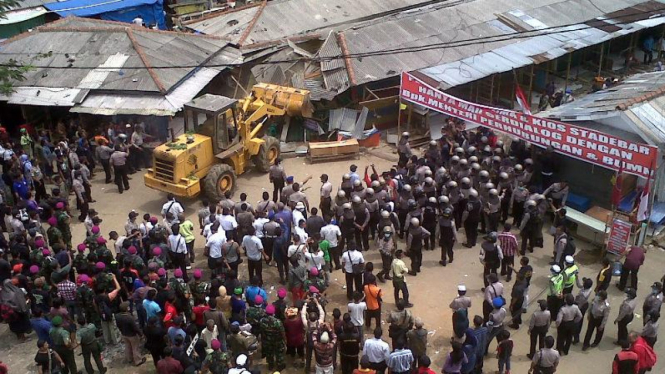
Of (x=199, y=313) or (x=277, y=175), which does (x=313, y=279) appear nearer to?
(x=199, y=313)

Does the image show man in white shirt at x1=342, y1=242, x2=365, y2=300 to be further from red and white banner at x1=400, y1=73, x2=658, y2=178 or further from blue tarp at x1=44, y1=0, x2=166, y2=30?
blue tarp at x1=44, y1=0, x2=166, y2=30

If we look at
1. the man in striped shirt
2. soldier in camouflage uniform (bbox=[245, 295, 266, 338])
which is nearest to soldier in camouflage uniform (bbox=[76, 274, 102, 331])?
soldier in camouflage uniform (bbox=[245, 295, 266, 338])

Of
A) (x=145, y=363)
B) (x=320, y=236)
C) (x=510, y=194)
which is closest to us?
(x=145, y=363)

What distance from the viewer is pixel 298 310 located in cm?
1063

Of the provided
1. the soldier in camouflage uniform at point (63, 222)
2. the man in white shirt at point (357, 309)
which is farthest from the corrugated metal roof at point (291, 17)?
the man in white shirt at point (357, 309)

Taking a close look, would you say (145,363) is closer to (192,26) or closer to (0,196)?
(0,196)

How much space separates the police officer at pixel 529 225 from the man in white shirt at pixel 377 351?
5.54m

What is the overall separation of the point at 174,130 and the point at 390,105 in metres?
6.70

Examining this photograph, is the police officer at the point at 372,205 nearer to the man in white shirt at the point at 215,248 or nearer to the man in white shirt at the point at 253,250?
the man in white shirt at the point at 253,250

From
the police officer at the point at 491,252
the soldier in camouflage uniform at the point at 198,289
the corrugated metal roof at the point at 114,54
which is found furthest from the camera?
the corrugated metal roof at the point at 114,54

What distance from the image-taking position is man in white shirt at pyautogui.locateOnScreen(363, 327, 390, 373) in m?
9.91

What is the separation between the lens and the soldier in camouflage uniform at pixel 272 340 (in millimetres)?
10328

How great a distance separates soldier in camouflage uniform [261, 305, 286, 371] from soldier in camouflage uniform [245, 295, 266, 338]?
0.12 m

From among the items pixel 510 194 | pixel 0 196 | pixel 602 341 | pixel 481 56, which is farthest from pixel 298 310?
pixel 481 56
